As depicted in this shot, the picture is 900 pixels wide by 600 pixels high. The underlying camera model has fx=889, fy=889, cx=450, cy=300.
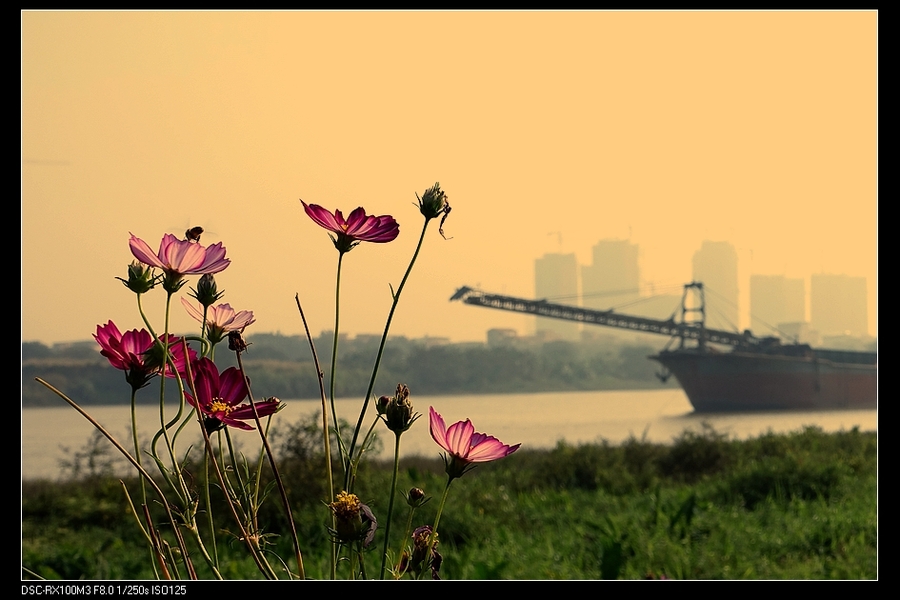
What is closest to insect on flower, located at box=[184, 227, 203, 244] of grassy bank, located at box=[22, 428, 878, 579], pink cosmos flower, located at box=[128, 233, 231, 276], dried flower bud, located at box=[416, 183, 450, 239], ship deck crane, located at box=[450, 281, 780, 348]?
pink cosmos flower, located at box=[128, 233, 231, 276]

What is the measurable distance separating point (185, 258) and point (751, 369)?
23368mm

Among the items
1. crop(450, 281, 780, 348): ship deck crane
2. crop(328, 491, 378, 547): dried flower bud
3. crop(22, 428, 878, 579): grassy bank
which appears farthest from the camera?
crop(450, 281, 780, 348): ship deck crane

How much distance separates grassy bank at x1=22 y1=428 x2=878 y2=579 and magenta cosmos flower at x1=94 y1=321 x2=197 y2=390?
1383mm

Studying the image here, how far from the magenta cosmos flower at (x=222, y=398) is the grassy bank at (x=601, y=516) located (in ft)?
4.52

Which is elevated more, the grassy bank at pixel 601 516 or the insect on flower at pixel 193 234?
the insect on flower at pixel 193 234

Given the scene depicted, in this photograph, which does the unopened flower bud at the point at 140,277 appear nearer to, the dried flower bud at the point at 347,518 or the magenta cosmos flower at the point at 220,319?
the magenta cosmos flower at the point at 220,319

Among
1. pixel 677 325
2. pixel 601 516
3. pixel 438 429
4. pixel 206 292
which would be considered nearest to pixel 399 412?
pixel 438 429

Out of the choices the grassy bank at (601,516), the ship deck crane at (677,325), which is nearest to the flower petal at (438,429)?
the grassy bank at (601,516)

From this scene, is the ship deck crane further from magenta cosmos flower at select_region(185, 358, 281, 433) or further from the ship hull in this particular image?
magenta cosmos flower at select_region(185, 358, 281, 433)

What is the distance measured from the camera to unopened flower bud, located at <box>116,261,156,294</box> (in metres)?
0.50

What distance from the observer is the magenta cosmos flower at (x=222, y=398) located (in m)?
0.50

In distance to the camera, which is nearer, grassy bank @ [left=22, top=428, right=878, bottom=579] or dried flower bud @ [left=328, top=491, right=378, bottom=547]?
dried flower bud @ [left=328, top=491, right=378, bottom=547]

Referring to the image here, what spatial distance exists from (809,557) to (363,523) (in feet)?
9.12
